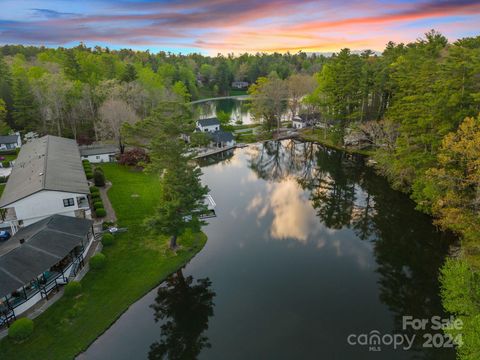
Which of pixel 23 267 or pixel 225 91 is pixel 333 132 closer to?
pixel 23 267

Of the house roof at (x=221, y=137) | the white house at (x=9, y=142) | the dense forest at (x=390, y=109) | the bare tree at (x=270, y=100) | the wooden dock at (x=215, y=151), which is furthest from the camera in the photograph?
the bare tree at (x=270, y=100)

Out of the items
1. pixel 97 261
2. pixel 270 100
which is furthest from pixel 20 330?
pixel 270 100

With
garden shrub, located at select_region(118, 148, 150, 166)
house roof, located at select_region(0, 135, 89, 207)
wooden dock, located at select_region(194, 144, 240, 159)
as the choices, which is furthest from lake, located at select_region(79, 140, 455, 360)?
wooden dock, located at select_region(194, 144, 240, 159)

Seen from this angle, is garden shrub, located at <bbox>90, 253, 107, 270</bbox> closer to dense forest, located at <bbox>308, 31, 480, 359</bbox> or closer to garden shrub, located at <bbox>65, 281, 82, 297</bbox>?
garden shrub, located at <bbox>65, 281, 82, 297</bbox>

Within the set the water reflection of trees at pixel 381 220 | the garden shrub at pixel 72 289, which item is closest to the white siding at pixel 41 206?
the garden shrub at pixel 72 289

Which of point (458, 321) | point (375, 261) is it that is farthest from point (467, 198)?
point (458, 321)

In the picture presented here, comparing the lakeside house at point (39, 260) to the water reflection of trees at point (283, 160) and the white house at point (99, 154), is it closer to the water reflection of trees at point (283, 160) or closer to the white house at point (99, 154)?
the white house at point (99, 154)
